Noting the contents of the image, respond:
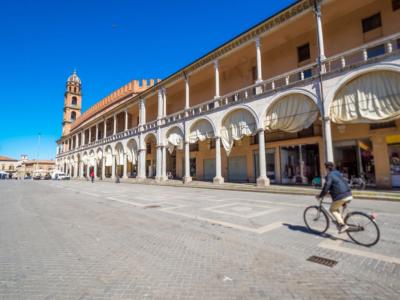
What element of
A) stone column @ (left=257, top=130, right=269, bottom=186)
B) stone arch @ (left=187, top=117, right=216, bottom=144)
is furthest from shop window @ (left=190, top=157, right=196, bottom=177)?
stone column @ (left=257, top=130, right=269, bottom=186)

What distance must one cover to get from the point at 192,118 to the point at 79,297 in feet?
68.1

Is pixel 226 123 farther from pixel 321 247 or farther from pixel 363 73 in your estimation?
pixel 321 247

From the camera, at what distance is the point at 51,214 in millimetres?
8836

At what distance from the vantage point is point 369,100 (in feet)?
39.6

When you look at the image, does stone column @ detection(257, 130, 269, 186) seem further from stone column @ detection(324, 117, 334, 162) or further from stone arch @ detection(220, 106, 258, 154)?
stone column @ detection(324, 117, 334, 162)

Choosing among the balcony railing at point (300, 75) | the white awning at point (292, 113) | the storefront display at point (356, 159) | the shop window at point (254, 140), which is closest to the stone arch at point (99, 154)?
the balcony railing at point (300, 75)

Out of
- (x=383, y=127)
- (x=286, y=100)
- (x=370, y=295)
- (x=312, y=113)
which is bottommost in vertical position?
(x=370, y=295)

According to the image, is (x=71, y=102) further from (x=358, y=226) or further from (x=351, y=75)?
(x=358, y=226)

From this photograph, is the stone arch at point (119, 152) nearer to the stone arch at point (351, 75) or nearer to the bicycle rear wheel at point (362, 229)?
the stone arch at point (351, 75)

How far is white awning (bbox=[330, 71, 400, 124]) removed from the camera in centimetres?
1139

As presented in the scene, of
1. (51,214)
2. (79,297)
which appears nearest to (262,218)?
(79,297)

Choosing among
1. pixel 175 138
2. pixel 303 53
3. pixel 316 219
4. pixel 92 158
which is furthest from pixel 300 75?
pixel 92 158

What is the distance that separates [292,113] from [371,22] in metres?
7.59

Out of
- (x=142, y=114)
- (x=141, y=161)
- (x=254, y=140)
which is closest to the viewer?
(x=254, y=140)
